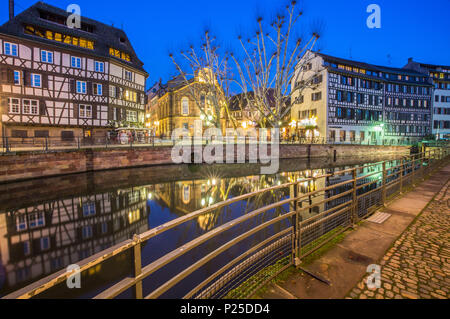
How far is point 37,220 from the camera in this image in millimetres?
9250

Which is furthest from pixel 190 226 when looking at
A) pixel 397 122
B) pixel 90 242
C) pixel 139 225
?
pixel 397 122

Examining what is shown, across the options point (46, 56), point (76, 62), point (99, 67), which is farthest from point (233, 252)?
point (99, 67)

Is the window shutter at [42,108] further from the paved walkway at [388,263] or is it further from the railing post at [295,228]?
the paved walkway at [388,263]

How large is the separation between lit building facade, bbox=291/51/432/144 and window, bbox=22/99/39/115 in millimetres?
32072

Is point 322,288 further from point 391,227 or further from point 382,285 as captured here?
point 391,227

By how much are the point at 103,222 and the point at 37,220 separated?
8.55 feet

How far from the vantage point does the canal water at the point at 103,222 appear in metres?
5.54

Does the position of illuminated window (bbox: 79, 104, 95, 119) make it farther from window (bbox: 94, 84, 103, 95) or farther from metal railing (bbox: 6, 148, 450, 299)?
metal railing (bbox: 6, 148, 450, 299)

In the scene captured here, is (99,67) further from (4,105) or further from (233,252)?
(233,252)

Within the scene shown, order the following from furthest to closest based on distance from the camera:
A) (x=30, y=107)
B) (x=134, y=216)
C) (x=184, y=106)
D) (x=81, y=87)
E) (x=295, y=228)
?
(x=184, y=106) → (x=81, y=87) → (x=30, y=107) → (x=134, y=216) → (x=295, y=228)

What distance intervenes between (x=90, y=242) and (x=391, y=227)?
810 cm

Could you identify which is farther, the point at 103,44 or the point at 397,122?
the point at 397,122

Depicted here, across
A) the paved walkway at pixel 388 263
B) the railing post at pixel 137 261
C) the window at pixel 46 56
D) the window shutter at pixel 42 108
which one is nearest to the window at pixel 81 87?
the window at pixel 46 56

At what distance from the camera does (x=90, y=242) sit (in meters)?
7.52
